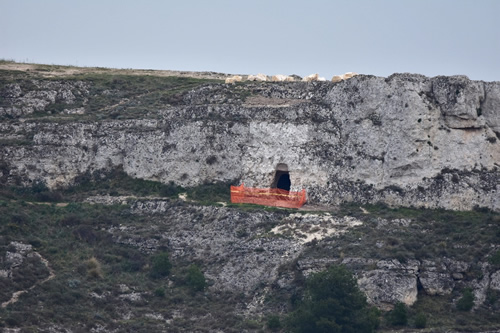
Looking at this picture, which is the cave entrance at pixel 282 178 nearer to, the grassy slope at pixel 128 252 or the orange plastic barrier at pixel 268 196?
the orange plastic barrier at pixel 268 196

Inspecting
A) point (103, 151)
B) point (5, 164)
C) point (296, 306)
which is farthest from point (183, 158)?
point (296, 306)

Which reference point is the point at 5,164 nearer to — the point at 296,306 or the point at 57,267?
the point at 57,267

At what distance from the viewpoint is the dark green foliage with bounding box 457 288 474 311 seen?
65.4 metres

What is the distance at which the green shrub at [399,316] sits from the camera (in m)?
64.6

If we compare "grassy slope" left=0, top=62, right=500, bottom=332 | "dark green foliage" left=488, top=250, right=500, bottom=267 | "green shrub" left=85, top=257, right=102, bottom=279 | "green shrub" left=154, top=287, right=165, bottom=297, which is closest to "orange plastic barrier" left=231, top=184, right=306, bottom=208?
"grassy slope" left=0, top=62, right=500, bottom=332

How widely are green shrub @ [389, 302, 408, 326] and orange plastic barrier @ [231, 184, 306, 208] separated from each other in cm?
1278

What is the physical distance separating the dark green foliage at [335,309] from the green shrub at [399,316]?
107 cm

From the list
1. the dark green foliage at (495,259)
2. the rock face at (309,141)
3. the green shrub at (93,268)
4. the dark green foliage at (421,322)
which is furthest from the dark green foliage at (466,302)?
the green shrub at (93,268)

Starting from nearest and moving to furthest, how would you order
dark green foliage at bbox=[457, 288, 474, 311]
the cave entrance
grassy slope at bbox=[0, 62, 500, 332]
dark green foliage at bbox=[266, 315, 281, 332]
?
dark green foliage at bbox=[457, 288, 474, 311] < dark green foliage at bbox=[266, 315, 281, 332] < grassy slope at bbox=[0, 62, 500, 332] < the cave entrance

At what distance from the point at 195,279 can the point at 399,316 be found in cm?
1243

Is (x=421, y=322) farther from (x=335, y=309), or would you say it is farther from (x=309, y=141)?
(x=309, y=141)

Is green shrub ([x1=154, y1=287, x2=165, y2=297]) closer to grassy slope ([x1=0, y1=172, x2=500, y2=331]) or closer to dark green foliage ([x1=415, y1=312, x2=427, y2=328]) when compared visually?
grassy slope ([x1=0, y1=172, x2=500, y2=331])

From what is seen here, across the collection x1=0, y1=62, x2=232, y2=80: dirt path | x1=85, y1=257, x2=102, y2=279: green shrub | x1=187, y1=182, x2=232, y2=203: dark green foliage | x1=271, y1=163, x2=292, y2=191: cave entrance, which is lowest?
x1=85, y1=257, x2=102, y2=279: green shrub

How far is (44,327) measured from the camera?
63438 mm
